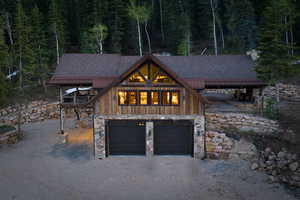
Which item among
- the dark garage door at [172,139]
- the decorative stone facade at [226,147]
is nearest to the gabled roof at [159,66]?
the dark garage door at [172,139]

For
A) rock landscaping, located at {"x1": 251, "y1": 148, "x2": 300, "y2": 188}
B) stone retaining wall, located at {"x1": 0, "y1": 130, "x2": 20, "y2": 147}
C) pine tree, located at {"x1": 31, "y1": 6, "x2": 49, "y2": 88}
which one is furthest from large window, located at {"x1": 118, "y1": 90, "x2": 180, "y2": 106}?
pine tree, located at {"x1": 31, "y1": 6, "x2": 49, "y2": 88}

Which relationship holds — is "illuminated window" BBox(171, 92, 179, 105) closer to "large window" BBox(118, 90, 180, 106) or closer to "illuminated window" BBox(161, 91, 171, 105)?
"large window" BBox(118, 90, 180, 106)

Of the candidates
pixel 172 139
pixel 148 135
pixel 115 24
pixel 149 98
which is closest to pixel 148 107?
pixel 149 98

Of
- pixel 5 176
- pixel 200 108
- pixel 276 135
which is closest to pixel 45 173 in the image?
pixel 5 176

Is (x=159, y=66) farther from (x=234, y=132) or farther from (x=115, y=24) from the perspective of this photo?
(x=115, y=24)

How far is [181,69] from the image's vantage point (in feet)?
81.9

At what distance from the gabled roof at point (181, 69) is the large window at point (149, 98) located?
3852mm

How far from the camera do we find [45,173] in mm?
16266

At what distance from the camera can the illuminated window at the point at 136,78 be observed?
1825cm

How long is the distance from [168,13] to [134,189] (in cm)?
4130

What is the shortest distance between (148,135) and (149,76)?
4964 mm

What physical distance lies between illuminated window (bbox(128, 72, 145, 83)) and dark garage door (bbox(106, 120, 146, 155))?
3.51 metres

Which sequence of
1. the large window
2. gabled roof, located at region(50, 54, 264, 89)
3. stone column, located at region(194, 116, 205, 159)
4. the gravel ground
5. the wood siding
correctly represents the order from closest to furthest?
the gravel ground, the wood siding, the large window, stone column, located at region(194, 116, 205, 159), gabled roof, located at region(50, 54, 264, 89)

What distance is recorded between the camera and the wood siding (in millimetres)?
18234
